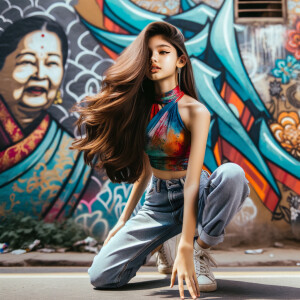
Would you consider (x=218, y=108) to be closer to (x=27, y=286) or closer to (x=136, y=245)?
(x=136, y=245)

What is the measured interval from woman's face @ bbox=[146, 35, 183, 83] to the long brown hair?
30 mm

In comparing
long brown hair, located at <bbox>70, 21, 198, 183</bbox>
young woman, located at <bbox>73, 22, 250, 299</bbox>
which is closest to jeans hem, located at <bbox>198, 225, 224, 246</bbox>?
young woman, located at <bbox>73, 22, 250, 299</bbox>

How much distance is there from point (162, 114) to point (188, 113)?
18 centimetres

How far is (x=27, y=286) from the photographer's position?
Result: 243 centimetres

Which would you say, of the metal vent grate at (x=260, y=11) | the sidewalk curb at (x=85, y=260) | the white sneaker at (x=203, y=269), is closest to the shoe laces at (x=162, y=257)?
the white sneaker at (x=203, y=269)

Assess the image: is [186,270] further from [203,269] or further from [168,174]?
[168,174]

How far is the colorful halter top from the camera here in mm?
2283

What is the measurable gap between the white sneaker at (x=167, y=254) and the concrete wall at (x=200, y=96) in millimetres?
1719

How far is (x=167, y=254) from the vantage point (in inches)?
106

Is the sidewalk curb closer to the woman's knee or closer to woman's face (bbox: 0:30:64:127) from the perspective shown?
the woman's knee

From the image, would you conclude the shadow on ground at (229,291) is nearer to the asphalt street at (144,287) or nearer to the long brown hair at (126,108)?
the asphalt street at (144,287)

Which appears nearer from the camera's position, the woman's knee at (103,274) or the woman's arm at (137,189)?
the woman's knee at (103,274)

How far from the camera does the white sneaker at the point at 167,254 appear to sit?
8.78ft

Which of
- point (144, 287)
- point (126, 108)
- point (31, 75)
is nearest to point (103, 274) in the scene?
point (144, 287)
